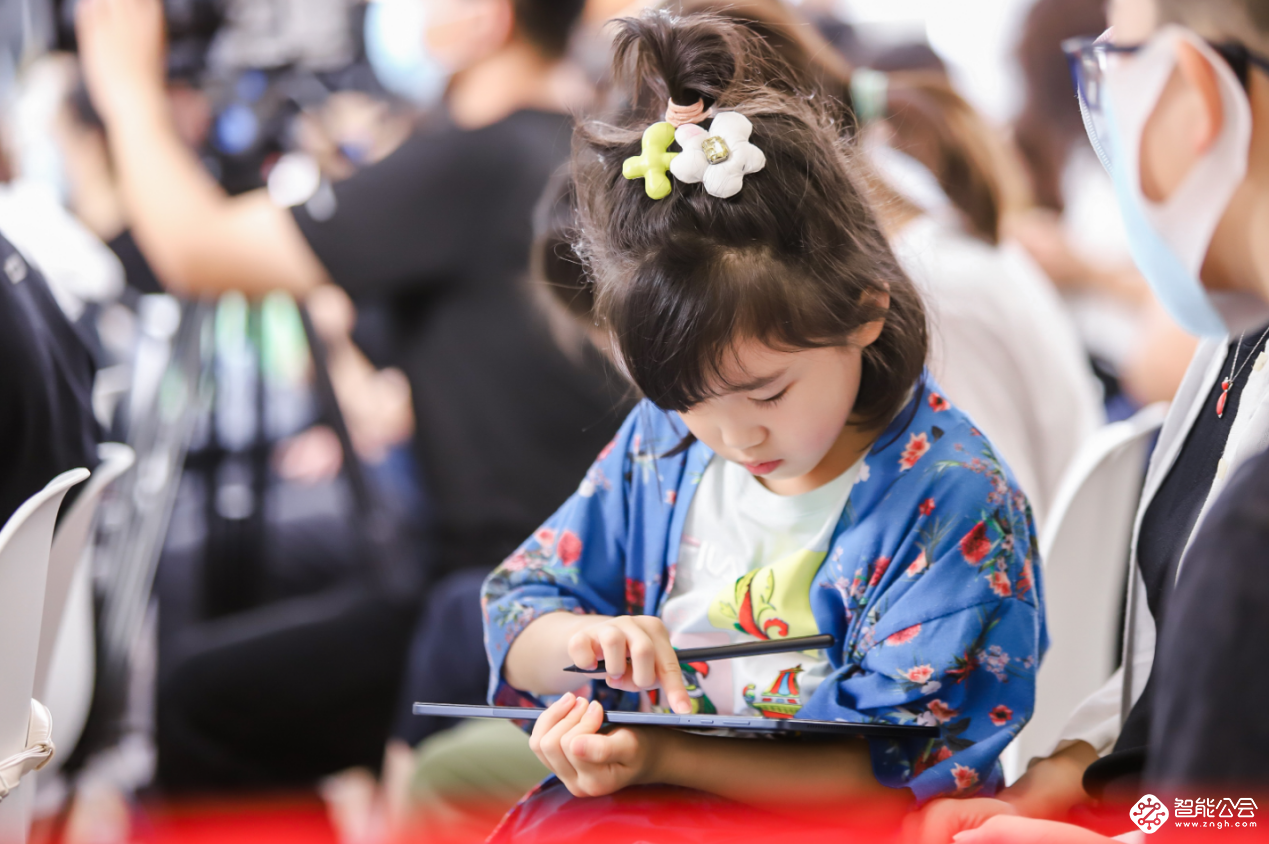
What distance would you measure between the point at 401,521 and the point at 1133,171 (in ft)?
4.14

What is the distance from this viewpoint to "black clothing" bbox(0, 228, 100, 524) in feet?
2.57

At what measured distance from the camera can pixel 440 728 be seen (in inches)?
52.8

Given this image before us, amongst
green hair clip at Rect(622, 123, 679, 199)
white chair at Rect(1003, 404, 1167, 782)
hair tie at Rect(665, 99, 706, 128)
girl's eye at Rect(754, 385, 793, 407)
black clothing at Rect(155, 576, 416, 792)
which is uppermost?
hair tie at Rect(665, 99, 706, 128)

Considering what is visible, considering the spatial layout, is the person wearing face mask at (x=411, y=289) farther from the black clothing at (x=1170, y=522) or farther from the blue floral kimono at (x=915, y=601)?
the black clothing at (x=1170, y=522)

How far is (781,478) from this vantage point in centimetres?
79

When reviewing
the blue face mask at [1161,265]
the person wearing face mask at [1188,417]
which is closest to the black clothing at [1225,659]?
the person wearing face mask at [1188,417]

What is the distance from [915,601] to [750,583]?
134 millimetres

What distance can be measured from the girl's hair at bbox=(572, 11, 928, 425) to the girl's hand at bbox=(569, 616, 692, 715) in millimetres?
162

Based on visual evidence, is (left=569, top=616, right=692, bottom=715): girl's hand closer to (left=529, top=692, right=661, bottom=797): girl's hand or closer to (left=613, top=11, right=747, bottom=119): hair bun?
(left=529, top=692, right=661, bottom=797): girl's hand

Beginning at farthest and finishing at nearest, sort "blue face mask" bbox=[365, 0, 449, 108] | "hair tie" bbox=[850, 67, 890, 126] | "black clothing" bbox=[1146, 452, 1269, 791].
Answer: "blue face mask" bbox=[365, 0, 449, 108], "hair tie" bbox=[850, 67, 890, 126], "black clothing" bbox=[1146, 452, 1269, 791]

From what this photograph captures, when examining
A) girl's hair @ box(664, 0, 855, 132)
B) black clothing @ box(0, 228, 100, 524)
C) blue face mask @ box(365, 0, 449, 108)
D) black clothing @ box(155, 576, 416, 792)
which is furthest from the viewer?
blue face mask @ box(365, 0, 449, 108)

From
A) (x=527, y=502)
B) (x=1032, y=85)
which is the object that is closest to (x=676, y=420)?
(x=527, y=502)

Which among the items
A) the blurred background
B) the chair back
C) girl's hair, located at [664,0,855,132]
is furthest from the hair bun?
the chair back

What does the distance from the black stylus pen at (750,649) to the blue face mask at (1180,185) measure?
0.32 m
